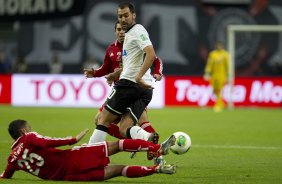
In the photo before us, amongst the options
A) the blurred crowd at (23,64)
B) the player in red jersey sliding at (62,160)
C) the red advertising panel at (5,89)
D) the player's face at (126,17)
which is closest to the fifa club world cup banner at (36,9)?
the red advertising panel at (5,89)

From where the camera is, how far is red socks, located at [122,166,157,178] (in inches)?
356

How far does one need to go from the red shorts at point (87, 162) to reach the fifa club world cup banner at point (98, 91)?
17.5 meters

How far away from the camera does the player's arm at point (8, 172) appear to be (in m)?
9.40

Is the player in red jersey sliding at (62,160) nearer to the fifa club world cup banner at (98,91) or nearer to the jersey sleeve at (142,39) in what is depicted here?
the jersey sleeve at (142,39)

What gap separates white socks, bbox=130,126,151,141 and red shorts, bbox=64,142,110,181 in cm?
107

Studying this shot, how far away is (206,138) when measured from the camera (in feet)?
54.2

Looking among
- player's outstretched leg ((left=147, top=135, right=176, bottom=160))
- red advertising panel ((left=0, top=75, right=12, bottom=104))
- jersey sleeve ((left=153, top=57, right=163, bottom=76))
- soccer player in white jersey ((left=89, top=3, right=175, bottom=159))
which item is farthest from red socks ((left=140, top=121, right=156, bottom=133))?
red advertising panel ((left=0, top=75, right=12, bottom=104))

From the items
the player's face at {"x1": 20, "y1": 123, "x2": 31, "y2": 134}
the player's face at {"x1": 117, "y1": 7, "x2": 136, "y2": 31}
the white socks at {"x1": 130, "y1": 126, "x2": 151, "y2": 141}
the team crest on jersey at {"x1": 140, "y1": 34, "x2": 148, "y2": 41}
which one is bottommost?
the white socks at {"x1": 130, "y1": 126, "x2": 151, "y2": 141}

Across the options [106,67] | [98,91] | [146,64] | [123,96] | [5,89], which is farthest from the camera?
[5,89]

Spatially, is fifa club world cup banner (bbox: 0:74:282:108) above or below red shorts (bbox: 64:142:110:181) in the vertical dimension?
below

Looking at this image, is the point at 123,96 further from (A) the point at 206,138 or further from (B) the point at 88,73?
(A) the point at 206,138

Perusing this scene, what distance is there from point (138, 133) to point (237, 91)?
17573 mm

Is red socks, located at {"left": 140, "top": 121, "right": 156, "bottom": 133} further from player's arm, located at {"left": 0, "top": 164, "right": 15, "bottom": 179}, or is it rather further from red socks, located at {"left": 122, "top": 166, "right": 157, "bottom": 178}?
player's arm, located at {"left": 0, "top": 164, "right": 15, "bottom": 179}

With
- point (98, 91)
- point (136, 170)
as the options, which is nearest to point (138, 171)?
point (136, 170)
